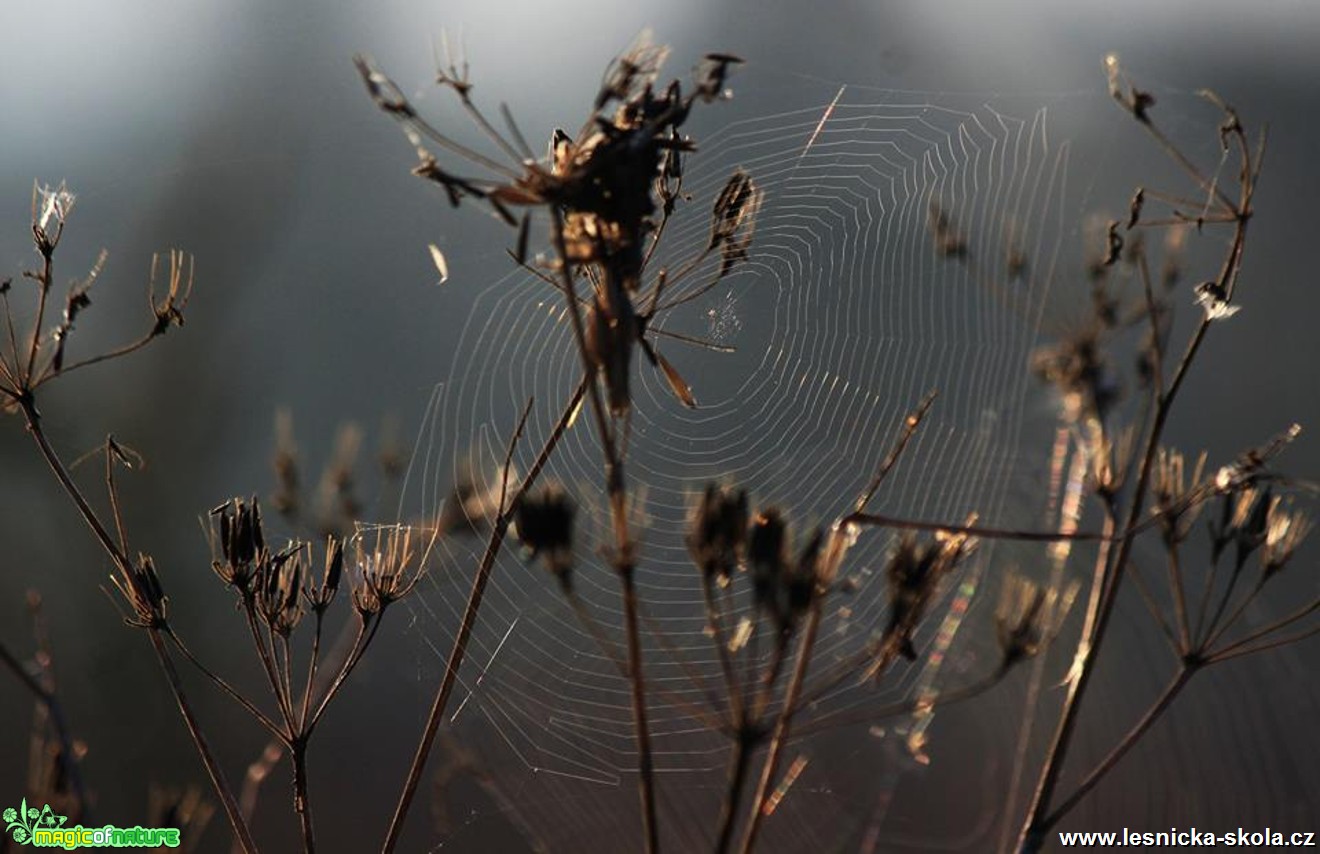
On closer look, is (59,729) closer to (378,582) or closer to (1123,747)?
(378,582)

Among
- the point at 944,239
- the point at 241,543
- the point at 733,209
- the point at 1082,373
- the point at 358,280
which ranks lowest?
the point at 241,543

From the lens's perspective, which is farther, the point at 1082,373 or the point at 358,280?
the point at 358,280

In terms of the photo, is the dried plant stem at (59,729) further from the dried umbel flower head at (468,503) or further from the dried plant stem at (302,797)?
the dried umbel flower head at (468,503)

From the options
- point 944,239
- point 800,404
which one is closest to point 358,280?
point 800,404

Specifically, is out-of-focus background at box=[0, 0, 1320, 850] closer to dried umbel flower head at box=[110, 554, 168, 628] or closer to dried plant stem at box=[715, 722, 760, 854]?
dried umbel flower head at box=[110, 554, 168, 628]

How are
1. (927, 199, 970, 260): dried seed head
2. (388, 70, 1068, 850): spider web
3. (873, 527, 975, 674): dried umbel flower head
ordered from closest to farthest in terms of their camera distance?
(873, 527, 975, 674): dried umbel flower head < (927, 199, 970, 260): dried seed head < (388, 70, 1068, 850): spider web

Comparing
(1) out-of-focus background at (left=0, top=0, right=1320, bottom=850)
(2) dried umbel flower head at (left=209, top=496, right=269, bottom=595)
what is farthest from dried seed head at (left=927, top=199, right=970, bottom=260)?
(2) dried umbel flower head at (left=209, top=496, right=269, bottom=595)

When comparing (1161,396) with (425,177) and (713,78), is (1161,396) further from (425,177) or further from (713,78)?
(425,177)
